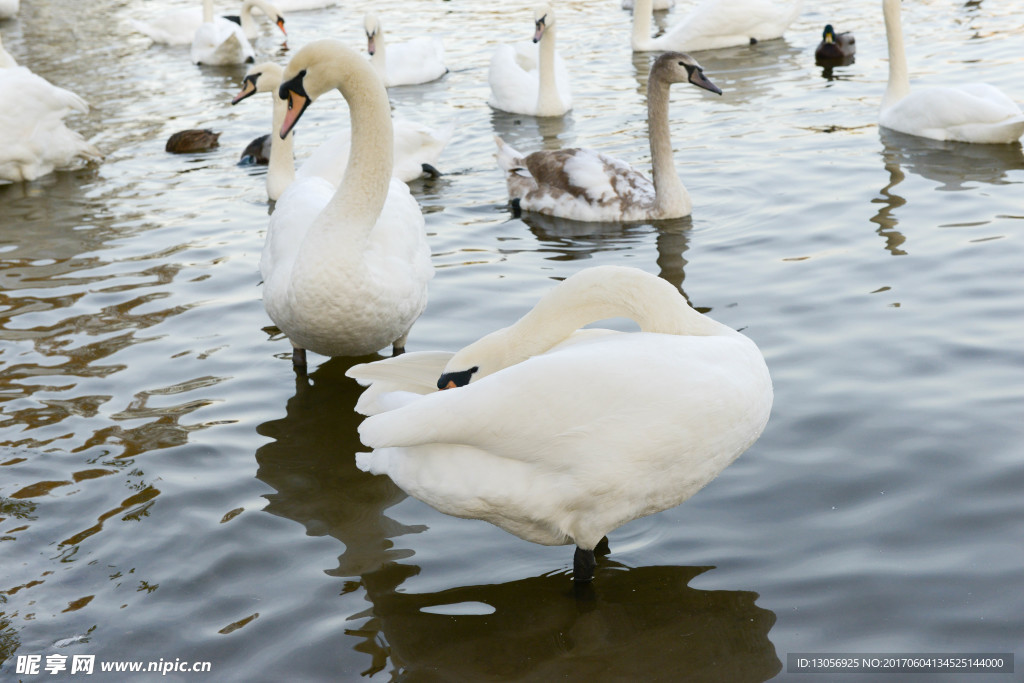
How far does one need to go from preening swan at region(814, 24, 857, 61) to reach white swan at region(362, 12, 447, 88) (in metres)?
4.84

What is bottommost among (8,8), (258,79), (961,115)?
(961,115)

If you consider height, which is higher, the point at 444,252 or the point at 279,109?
the point at 279,109

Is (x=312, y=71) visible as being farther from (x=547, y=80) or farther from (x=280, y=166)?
(x=547, y=80)

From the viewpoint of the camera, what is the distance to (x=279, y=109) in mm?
9031

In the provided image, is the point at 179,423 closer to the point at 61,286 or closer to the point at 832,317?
the point at 61,286

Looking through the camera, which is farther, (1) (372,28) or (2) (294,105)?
(1) (372,28)

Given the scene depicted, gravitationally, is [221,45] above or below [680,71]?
above

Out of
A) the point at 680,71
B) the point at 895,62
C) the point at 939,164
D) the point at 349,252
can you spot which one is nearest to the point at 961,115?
the point at 939,164

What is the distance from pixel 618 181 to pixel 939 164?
264 cm

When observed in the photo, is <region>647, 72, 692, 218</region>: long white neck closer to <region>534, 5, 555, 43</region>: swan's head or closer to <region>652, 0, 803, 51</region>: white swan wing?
<region>534, 5, 555, 43</region>: swan's head

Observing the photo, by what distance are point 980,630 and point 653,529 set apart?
1.26 metres

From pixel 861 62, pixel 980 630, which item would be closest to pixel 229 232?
pixel 980 630

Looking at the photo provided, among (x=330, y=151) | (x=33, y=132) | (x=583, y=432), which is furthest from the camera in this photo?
(x=33, y=132)

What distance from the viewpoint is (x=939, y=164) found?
29.0 feet
